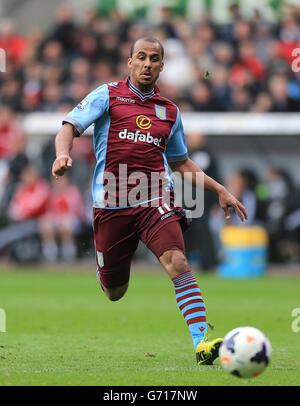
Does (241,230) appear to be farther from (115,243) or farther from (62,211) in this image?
(115,243)

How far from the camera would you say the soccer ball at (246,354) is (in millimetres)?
7758

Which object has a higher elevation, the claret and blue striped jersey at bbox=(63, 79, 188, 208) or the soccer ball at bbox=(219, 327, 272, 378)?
the claret and blue striped jersey at bbox=(63, 79, 188, 208)

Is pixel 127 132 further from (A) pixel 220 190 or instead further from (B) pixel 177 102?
(B) pixel 177 102

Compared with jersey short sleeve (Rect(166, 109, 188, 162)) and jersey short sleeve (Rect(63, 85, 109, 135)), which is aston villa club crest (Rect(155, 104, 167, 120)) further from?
jersey short sleeve (Rect(63, 85, 109, 135))

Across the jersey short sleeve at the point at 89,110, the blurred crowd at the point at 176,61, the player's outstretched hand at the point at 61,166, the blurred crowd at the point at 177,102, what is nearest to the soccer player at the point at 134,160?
the jersey short sleeve at the point at 89,110

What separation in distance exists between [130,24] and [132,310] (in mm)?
12293

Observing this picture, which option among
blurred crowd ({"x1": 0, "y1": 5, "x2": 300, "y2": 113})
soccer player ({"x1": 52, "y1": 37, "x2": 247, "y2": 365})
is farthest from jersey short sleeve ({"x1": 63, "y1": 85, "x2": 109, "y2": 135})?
blurred crowd ({"x1": 0, "y1": 5, "x2": 300, "y2": 113})

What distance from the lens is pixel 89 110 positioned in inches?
367

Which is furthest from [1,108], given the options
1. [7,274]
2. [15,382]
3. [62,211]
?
[15,382]

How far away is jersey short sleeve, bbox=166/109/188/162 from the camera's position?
32.1 feet

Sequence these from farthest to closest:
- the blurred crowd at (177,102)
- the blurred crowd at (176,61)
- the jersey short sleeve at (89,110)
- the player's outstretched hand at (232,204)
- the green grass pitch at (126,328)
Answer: the blurred crowd at (176,61), the blurred crowd at (177,102), the player's outstretched hand at (232,204), the jersey short sleeve at (89,110), the green grass pitch at (126,328)

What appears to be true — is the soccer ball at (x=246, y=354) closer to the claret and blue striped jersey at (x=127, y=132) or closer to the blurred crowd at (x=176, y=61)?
the claret and blue striped jersey at (x=127, y=132)

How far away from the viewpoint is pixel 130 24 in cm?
2530

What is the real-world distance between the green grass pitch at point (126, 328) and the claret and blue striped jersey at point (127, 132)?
1.49m
